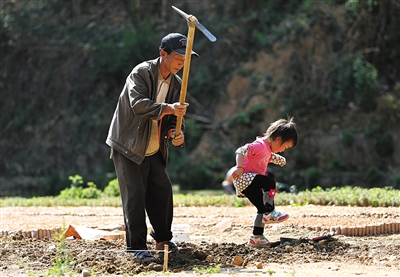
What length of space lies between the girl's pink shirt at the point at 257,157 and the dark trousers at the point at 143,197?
0.97 metres

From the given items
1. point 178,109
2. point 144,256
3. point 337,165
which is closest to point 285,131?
point 178,109

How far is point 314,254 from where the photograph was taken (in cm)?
658

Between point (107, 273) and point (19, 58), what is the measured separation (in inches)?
838

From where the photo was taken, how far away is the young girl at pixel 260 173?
717cm

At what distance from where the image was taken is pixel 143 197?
648cm

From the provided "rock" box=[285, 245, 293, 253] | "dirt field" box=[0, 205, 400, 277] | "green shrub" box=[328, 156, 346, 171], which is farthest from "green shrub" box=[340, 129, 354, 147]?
"rock" box=[285, 245, 293, 253]

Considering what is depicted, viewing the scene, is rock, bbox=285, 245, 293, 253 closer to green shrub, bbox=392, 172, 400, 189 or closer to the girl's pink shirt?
the girl's pink shirt

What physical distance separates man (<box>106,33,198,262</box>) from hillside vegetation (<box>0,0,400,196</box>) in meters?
10.8

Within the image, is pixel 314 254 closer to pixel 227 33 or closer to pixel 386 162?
pixel 386 162

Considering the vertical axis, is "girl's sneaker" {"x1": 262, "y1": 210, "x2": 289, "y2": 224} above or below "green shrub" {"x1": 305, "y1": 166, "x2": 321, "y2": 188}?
below

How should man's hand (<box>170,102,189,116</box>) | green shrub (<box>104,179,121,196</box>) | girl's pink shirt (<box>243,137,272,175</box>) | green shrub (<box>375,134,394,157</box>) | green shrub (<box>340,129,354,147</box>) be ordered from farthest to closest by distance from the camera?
green shrub (<box>340,129,354,147</box>)
green shrub (<box>375,134,394,157</box>)
green shrub (<box>104,179,121,196</box>)
girl's pink shirt (<box>243,137,272,175</box>)
man's hand (<box>170,102,189,116</box>)

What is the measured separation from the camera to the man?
6.27m

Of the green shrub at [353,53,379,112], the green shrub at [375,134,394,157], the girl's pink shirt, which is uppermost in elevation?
the green shrub at [353,53,379,112]

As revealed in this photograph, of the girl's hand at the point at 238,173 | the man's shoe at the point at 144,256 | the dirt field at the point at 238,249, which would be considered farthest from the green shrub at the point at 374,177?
the man's shoe at the point at 144,256
